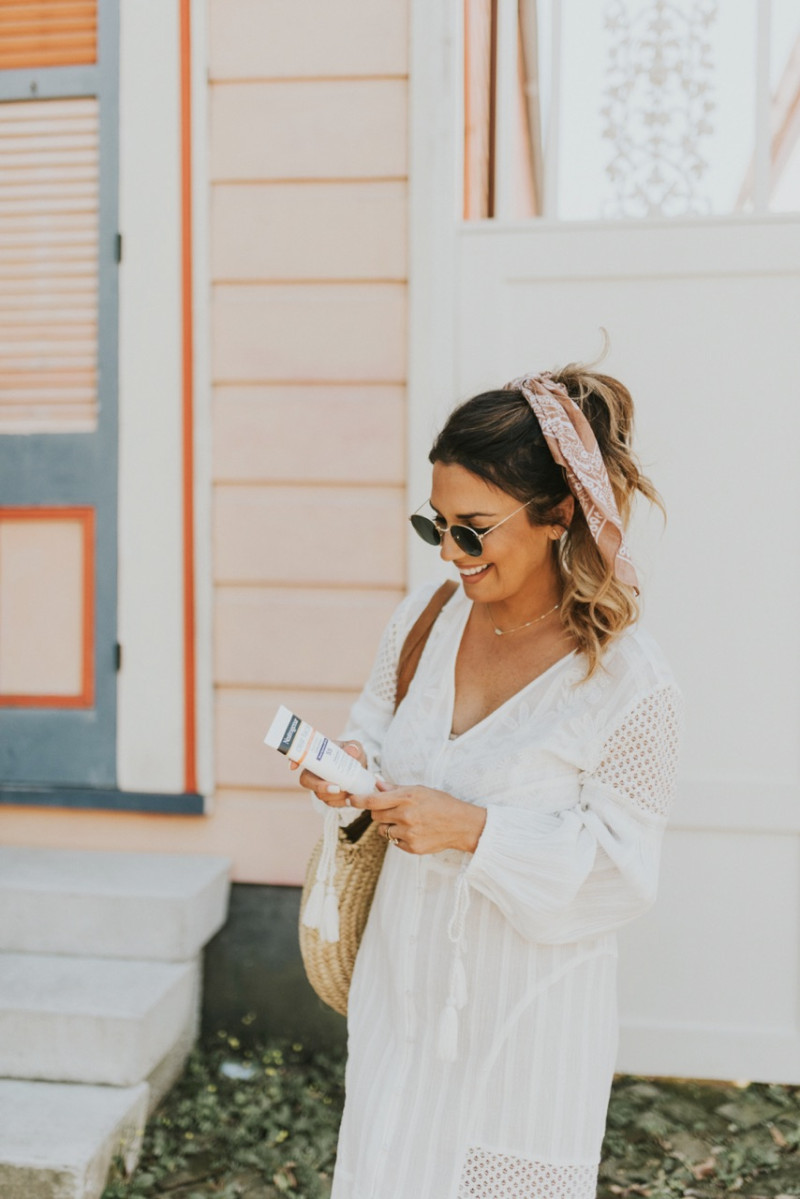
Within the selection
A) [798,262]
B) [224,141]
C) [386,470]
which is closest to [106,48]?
[224,141]

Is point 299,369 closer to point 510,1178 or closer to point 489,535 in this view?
point 489,535

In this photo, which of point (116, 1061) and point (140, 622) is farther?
point (140, 622)

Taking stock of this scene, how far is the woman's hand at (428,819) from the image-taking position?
145 centimetres

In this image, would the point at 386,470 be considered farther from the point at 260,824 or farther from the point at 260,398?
the point at 260,824

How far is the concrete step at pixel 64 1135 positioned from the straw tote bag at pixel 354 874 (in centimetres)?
87

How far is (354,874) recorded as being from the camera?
1.85 m

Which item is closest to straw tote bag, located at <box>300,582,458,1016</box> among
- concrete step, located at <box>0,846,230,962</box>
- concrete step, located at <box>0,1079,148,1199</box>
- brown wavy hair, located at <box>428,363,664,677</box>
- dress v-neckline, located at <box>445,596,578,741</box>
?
dress v-neckline, located at <box>445,596,578,741</box>

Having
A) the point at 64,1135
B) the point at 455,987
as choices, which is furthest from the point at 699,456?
the point at 64,1135

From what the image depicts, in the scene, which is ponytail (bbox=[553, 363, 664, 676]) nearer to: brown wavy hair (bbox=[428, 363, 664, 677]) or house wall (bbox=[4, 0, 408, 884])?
brown wavy hair (bbox=[428, 363, 664, 677])

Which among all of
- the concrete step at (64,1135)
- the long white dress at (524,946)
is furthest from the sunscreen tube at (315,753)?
the concrete step at (64,1135)

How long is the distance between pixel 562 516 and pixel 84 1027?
193 centimetres

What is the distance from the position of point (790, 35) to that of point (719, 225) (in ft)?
2.16

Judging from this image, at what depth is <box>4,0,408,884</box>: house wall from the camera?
9.32 feet

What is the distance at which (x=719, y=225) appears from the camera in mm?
2723
